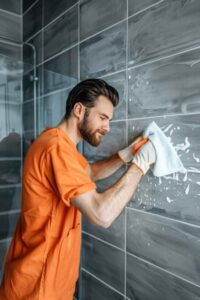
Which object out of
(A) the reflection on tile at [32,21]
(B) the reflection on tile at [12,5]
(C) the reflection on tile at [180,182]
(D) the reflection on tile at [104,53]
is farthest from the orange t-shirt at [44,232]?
(B) the reflection on tile at [12,5]

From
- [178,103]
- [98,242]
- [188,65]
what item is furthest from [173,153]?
[98,242]

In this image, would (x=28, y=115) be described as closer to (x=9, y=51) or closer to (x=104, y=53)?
(x=9, y=51)

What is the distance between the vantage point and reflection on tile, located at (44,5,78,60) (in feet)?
4.82

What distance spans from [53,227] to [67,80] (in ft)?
2.92

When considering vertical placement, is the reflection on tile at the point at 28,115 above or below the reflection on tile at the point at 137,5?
below

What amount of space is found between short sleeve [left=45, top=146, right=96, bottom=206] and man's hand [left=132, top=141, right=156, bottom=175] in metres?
0.20

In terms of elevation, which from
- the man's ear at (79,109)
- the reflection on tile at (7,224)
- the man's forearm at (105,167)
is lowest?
the reflection on tile at (7,224)

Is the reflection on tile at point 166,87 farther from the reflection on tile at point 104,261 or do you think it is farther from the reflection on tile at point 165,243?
the reflection on tile at point 104,261

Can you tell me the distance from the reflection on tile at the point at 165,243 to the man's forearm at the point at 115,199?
0.23 meters

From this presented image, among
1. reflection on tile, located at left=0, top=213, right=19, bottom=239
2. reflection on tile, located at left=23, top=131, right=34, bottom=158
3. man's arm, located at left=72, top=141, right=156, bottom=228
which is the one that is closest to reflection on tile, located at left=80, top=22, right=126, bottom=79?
man's arm, located at left=72, top=141, right=156, bottom=228

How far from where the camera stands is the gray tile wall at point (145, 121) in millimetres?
911

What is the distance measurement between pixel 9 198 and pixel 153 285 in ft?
4.00

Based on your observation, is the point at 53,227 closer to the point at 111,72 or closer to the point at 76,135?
the point at 76,135

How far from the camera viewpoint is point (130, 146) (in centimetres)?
110
